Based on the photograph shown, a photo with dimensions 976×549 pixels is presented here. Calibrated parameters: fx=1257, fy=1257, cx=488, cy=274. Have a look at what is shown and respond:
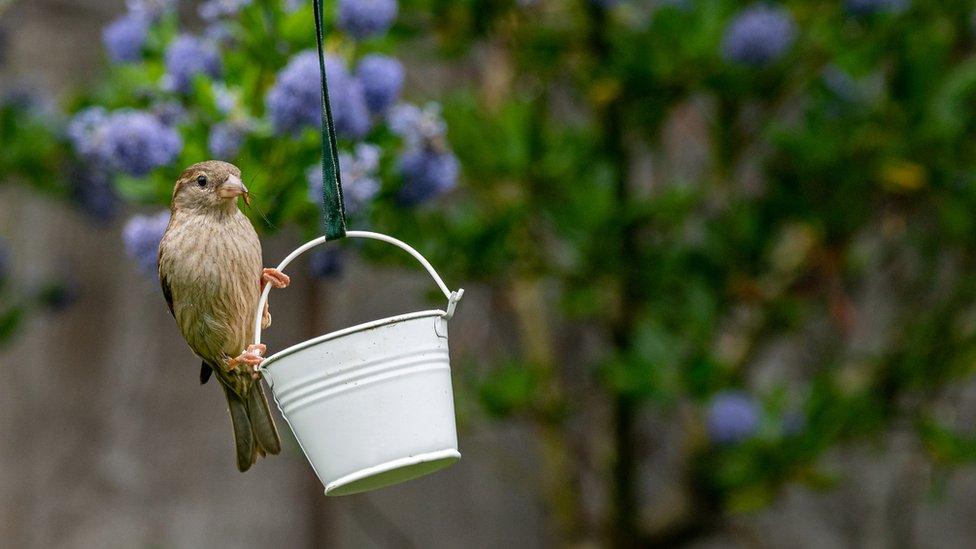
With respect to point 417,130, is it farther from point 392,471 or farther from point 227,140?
point 392,471

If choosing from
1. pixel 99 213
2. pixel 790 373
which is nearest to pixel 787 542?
pixel 790 373

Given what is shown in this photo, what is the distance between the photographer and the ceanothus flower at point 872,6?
265 centimetres

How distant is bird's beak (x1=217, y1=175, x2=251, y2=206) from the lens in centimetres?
126

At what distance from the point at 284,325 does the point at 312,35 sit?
1.37m

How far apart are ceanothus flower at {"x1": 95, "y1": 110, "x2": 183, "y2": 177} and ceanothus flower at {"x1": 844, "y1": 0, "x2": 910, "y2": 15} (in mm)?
1564

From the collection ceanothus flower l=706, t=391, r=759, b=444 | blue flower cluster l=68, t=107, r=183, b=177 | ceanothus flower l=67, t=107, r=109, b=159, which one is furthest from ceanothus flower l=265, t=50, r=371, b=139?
ceanothus flower l=706, t=391, r=759, b=444

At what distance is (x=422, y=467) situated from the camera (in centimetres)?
128

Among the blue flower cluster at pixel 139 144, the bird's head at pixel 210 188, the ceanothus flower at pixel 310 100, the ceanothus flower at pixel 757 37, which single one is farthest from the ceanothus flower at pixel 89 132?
the ceanothus flower at pixel 757 37

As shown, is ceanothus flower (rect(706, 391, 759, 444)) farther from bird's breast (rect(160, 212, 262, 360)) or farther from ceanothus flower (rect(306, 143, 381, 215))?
bird's breast (rect(160, 212, 262, 360))

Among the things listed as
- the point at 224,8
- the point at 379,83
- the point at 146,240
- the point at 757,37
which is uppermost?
the point at 757,37

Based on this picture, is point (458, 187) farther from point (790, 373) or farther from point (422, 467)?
point (422, 467)

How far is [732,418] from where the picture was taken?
2775 mm

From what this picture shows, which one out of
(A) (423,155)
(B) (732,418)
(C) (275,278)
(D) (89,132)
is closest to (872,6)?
(B) (732,418)

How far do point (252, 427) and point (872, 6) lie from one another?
1840 millimetres
